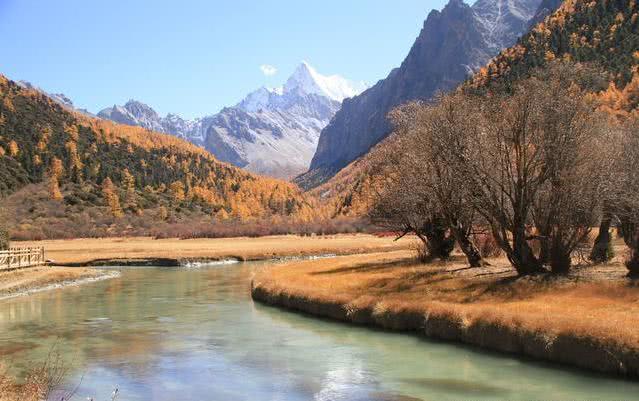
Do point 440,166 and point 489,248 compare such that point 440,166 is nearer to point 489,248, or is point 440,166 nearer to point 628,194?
point 489,248

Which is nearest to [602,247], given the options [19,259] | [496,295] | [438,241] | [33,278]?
[496,295]

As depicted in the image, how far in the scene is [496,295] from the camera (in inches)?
1281

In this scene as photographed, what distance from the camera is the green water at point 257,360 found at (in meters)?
20.8

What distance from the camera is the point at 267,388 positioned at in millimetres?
21656

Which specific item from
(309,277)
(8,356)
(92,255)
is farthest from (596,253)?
(92,255)

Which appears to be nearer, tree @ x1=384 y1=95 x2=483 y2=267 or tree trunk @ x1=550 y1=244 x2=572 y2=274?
tree trunk @ x1=550 y1=244 x2=572 y2=274

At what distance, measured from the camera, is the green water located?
20750 millimetres

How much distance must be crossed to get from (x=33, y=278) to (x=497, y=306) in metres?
47.1

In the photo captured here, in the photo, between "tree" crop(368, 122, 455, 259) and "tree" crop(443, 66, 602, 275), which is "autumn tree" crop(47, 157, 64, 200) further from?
"tree" crop(443, 66, 602, 275)

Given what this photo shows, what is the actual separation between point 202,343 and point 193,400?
32.9ft

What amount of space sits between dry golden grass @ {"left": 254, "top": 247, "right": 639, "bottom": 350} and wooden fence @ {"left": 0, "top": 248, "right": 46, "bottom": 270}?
29367mm

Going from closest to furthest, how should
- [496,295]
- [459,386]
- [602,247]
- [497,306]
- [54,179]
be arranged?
[459,386] → [497,306] → [496,295] → [602,247] → [54,179]

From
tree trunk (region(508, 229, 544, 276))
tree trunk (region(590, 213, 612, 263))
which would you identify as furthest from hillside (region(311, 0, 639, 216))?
tree trunk (region(508, 229, 544, 276))

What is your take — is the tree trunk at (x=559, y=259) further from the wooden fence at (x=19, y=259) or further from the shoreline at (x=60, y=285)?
the wooden fence at (x=19, y=259)
